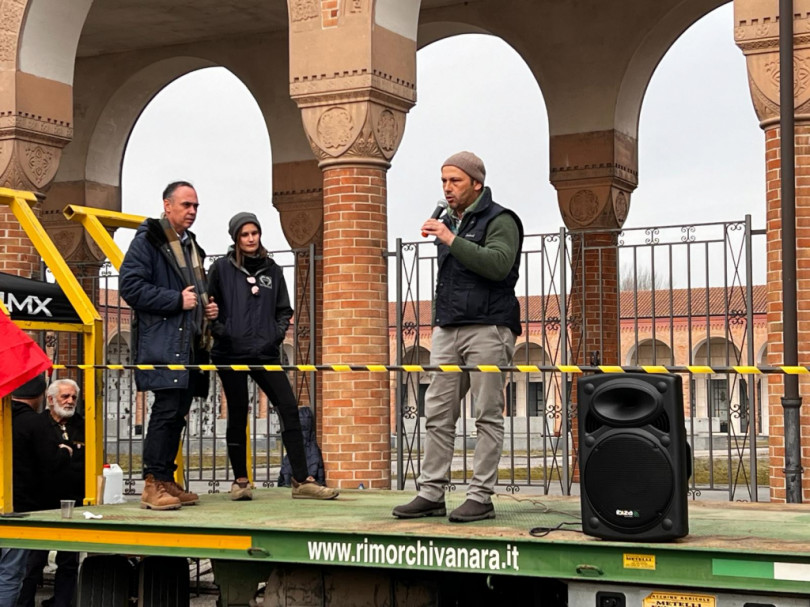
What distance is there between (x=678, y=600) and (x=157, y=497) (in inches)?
135

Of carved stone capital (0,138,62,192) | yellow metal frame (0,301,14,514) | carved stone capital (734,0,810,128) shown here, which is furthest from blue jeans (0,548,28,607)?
carved stone capital (734,0,810,128)

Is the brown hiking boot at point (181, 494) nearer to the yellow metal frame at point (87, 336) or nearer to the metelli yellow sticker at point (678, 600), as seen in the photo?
the yellow metal frame at point (87, 336)

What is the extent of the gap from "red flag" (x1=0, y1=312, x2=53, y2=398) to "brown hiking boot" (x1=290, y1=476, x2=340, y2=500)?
6.45 feet

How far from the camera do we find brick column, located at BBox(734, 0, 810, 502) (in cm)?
961

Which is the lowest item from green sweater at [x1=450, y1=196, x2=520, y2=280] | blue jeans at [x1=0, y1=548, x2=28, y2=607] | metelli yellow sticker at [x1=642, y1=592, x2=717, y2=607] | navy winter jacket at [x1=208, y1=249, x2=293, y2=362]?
blue jeans at [x1=0, y1=548, x2=28, y2=607]

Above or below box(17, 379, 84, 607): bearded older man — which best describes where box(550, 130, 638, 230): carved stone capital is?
above

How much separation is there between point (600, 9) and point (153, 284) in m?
10.0

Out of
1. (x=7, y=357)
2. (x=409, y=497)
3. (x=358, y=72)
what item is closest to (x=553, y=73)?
(x=358, y=72)

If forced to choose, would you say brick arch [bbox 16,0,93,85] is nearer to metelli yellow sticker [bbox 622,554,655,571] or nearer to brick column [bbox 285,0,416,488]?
brick column [bbox 285,0,416,488]

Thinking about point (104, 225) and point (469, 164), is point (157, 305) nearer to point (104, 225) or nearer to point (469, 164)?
point (104, 225)

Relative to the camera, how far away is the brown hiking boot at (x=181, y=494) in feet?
25.4

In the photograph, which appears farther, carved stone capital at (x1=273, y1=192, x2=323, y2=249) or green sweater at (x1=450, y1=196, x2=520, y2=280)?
carved stone capital at (x1=273, y1=192, x2=323, y2=249)

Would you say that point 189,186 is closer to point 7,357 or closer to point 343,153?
point 7,357

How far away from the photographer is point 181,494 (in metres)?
7.84
